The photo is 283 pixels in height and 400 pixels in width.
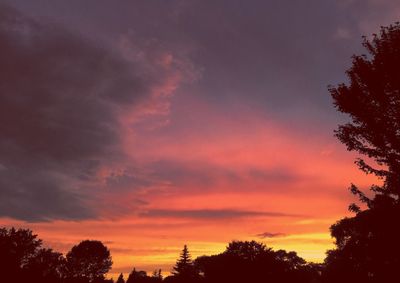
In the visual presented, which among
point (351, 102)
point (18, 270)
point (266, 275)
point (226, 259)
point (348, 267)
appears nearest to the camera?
point (351, 102)

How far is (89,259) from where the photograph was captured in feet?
366

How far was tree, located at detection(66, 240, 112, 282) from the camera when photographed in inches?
4281

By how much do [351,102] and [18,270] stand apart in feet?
114

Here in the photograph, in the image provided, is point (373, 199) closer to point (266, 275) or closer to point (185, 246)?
point (266, 275)

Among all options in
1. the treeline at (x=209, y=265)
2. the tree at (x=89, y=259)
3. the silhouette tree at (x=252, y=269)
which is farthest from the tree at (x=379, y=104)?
the tree at (x=89, y=259)

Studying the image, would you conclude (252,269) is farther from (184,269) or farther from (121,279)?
(121,279)

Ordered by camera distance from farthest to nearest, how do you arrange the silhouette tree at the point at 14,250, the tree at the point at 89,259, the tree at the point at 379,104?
the tree at the point at 89,259, the silhouette tree at the point at 14,250, the tree at the point at 379,104

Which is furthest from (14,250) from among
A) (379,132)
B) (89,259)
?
(89,259)

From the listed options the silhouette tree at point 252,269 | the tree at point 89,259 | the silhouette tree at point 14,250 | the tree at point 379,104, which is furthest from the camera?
the tree at point 89,259

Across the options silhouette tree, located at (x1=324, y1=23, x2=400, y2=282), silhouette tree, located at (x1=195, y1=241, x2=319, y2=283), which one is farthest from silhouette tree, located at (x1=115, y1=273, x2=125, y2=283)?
silhouette tree, located at (x1=324, y1=23, x2=400, y2=282)

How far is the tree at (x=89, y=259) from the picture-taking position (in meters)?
109

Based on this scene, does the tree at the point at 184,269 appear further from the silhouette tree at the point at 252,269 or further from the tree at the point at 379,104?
the tree at the point at 379,104

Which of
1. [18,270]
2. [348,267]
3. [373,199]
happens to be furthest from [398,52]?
[18,270]

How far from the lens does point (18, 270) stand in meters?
36.7
